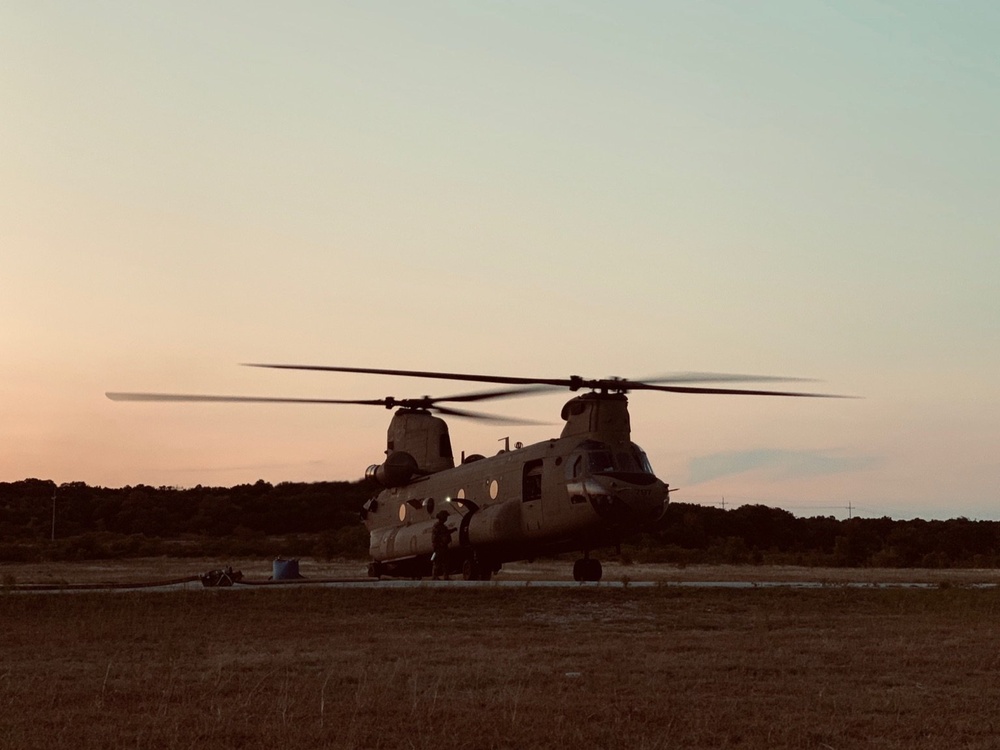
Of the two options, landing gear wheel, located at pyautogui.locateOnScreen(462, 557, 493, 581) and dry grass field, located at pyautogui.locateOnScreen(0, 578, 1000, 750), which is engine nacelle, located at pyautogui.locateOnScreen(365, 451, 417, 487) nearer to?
landing gear wheel, located at pyautogui.locateOnScreen(462, 557, 493, 581)

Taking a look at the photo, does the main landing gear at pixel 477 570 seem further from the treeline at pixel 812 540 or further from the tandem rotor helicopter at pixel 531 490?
the treeline at pixel 812 540

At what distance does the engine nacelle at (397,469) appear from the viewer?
45281mm

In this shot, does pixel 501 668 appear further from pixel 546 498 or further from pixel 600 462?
pixel 546 498

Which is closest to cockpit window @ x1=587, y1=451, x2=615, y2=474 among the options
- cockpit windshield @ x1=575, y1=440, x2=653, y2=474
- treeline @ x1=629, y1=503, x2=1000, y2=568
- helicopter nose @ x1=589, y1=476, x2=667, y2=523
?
cockpit windshield @ x1=575, y1=440, x2=653, y2=474

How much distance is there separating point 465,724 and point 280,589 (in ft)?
66.4

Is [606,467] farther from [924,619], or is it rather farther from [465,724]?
[465,724]

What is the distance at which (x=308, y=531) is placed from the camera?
114m

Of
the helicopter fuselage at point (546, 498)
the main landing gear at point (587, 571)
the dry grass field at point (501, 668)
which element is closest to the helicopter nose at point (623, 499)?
the helicopter fuselage at point (546, 498)

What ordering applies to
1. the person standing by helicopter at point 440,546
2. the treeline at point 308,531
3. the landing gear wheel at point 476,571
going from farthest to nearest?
the treeline at point 308,531 < the person standing by helicopter at point 440,546 < the landing gear wheel at point 476,571

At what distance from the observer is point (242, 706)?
15625 millimetres

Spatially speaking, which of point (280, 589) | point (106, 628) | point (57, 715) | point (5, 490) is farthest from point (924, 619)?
point (5, 490)

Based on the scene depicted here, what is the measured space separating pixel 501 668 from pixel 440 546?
846 inches

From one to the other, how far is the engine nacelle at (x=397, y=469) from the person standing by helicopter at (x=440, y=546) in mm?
4517

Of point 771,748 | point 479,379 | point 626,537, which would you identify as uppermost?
point 479,379
